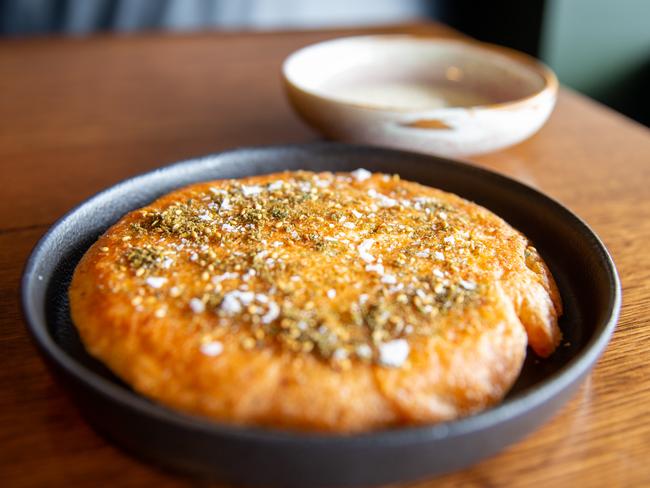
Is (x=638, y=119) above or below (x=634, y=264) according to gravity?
below

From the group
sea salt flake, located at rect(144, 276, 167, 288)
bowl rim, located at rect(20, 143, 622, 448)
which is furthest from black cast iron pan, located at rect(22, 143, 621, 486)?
sea salt flake, located at rect(144, 276, 167, 288)

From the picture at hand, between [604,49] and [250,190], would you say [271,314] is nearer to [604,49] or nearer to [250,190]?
[250,190]

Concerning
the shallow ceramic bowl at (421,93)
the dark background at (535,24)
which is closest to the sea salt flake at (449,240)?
the shallow ceramic bowl at (421,93)

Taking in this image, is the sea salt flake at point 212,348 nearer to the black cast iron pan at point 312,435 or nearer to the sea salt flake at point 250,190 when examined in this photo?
the black cast iron pan at point 312,435

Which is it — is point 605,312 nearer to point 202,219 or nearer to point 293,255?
→ point 293,255

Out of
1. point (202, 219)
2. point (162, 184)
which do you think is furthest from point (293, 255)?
point (162, 184)
